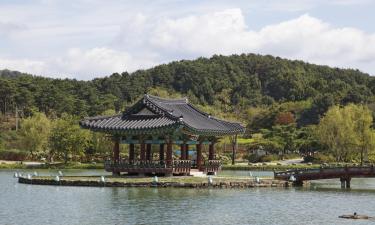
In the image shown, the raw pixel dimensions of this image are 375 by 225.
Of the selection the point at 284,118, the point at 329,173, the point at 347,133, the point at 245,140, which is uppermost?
the point at 284,118

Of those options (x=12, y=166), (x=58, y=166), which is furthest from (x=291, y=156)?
(x=12, y=166)

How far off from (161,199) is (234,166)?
51.5m

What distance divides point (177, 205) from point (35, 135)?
219 feet

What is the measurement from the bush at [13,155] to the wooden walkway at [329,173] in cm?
5747

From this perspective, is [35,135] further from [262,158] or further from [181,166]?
[181,166]

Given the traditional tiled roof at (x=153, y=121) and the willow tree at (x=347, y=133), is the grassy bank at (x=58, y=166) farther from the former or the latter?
the willow tree at (x=347, y=133)

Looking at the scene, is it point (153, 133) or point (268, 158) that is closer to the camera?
point (153, 133)

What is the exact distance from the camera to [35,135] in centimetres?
10850

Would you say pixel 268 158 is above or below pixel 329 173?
above

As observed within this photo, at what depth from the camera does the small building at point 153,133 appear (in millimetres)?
63875

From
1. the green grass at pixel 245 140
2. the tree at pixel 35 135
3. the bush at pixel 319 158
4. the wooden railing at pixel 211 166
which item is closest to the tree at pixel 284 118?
the green grass at pixel 245 140

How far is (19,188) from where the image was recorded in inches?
2314

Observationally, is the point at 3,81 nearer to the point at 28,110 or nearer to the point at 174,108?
the point at 28,110

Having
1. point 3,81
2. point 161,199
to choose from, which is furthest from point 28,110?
point 161,199
